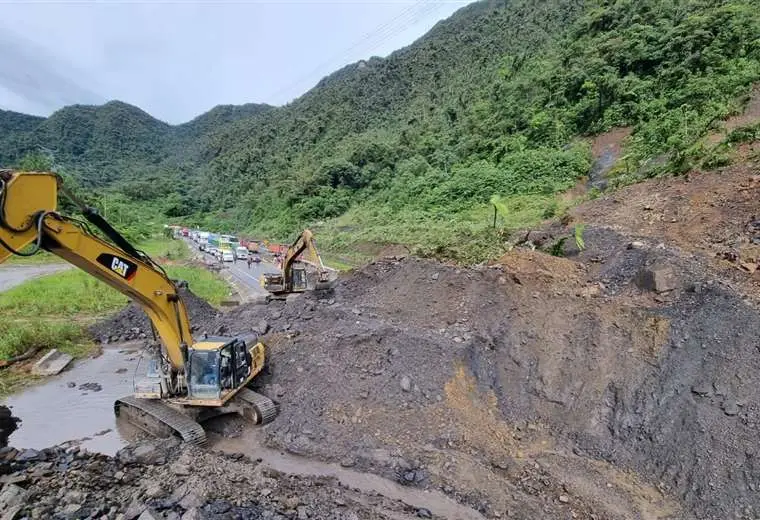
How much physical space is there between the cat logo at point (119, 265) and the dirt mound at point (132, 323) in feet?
24.4

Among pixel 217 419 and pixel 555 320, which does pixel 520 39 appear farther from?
pixel 217 419

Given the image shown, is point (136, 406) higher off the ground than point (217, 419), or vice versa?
point (136, 406)

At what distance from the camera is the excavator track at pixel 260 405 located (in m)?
9.00

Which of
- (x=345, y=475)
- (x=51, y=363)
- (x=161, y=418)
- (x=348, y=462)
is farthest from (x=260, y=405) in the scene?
(x=51, y=363)

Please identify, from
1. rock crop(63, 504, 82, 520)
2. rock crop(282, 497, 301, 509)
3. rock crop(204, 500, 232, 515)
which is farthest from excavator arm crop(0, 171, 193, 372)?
rock crop(282, 497, 301, 509)

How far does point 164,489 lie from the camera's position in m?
6.36

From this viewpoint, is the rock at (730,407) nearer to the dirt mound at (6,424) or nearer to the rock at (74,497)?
the rock at (74,497)

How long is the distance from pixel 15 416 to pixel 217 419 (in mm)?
4911

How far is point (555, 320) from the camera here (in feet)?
33.4

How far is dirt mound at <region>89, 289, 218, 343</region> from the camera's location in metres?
15.4

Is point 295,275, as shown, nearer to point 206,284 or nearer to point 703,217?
point 206,284

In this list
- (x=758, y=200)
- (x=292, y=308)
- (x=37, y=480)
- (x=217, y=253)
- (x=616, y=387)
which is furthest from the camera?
(x=217, y=253)

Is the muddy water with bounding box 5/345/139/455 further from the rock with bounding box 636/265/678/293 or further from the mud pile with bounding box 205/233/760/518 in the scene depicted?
the rock with bounding box 636/265/678/293

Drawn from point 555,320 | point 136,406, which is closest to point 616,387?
point 555,320
